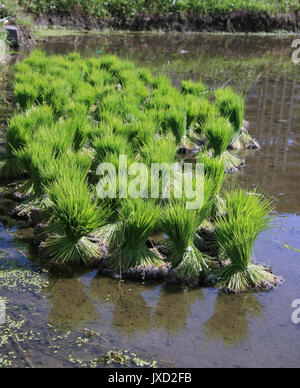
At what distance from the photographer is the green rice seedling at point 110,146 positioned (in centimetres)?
429

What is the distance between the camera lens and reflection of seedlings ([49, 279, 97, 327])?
287 cm

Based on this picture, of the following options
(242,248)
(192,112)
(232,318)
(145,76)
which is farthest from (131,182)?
(145,76)

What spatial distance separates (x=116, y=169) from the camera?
12.7ft

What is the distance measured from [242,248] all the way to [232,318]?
0.42 meters

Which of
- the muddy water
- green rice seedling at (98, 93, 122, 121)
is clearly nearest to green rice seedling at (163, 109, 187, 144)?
green rice seedling at (98, 93, 122, 121)

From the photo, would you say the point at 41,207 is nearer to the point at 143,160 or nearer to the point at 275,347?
the point at 143,160

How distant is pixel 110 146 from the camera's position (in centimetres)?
431

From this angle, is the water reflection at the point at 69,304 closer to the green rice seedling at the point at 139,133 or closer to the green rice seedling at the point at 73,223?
the green rice seedling at the point at 73,223

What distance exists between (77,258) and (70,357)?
38.6 inches

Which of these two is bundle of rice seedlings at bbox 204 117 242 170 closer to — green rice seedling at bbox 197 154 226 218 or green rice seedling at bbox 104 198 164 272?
green rice seedling at bbox 197 154 226 218

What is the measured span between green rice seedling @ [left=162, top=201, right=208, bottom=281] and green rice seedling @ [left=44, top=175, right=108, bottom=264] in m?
0.44

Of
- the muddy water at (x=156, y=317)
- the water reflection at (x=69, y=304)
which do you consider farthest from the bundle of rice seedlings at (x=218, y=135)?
the water reflection at (x=69, y=304)

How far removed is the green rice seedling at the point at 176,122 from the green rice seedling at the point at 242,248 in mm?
2176
